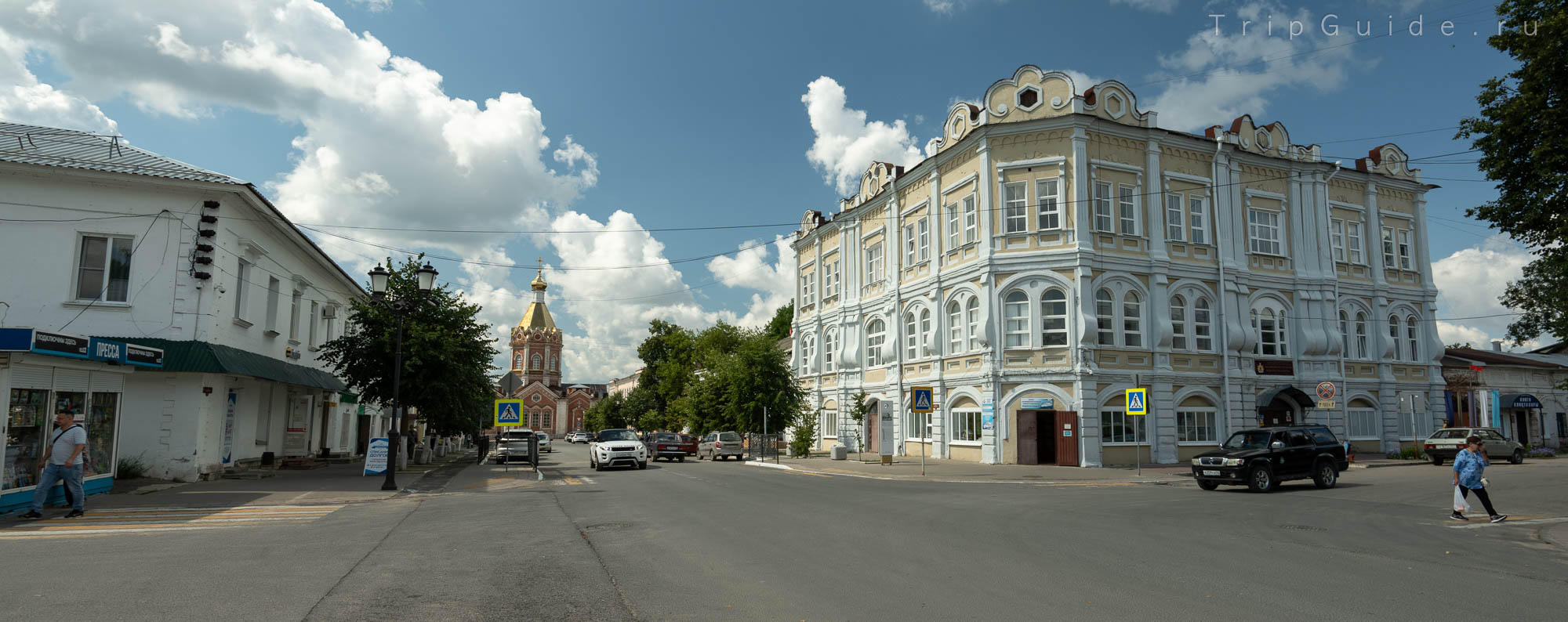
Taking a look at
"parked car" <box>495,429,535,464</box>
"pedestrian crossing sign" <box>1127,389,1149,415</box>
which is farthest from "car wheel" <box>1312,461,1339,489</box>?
"parked car" <box>495,429,535,464</box>

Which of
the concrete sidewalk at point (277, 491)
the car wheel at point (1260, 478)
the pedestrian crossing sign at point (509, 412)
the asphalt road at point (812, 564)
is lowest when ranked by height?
the concrete sidewalk at point (277, 491)

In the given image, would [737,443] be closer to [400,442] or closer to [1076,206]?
[400,442]

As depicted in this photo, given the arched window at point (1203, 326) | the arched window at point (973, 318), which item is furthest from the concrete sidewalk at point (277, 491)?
the arched window at point (1203, 326)

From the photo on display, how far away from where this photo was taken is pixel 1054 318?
30312mm

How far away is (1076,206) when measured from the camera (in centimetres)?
3022

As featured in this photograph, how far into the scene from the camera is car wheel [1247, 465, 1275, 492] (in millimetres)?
19172

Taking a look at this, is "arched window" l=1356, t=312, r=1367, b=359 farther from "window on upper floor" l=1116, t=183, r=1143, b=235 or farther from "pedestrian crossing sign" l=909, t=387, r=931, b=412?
"pedestrian crossing sign" l=909, t=387, r=931, b=412

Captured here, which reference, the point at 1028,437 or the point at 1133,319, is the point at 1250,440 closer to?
the point at 1028,437

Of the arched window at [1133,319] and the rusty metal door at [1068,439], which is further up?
the arched window at [1133,319]

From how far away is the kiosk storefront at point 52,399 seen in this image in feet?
43.4

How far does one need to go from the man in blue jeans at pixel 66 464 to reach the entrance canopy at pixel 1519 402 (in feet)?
181

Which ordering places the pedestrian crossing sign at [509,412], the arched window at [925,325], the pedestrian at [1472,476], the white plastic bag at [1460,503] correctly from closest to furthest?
the pedestrian at [1472,476] < the white plastic bag at [1460,503] < the pedestrian crossing sign at [509,412] < the arched window at [925,325]

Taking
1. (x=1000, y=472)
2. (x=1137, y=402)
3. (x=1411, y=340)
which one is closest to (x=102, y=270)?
(x=1000, y=472)

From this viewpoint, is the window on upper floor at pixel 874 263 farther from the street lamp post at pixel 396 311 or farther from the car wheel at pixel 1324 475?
the street lamp post at pixel 396 311
